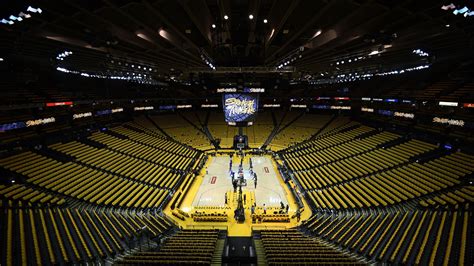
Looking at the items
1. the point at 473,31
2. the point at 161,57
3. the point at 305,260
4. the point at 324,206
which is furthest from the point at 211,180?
the point at 473,31

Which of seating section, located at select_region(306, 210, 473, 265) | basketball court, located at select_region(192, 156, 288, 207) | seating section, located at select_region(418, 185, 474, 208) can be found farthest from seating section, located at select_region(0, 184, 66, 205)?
seating section, located at select_region(418, 185, 474, 208)

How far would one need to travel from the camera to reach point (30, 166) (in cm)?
1812

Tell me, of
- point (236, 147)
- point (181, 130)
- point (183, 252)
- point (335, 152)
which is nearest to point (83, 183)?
point (183, 252)

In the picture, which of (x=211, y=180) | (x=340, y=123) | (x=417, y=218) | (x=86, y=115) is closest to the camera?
(x=417, y=218)

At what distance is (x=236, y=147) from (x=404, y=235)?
23.7m

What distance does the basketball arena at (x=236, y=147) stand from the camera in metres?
9.06

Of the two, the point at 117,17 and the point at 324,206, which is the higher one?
the point at 117,17

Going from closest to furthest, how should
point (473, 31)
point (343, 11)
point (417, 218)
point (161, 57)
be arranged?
point (343, 11) < point (473, 31) < point (417, 218) < point (161, 57)

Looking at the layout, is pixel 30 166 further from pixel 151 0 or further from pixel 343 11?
pixel 343 11

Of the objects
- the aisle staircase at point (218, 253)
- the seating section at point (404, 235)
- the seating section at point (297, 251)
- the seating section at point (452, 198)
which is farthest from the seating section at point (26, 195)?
the seating section at point (452, 198)

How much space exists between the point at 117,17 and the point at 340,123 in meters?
33.0

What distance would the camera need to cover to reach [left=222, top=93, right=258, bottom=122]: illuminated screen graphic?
84.5ft

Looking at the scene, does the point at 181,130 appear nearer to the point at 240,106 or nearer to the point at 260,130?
the point at 260,130

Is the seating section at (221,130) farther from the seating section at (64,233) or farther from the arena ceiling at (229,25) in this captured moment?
the arena ceiling at (229,25)
